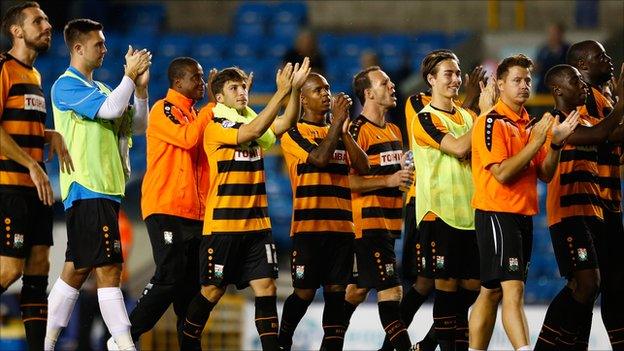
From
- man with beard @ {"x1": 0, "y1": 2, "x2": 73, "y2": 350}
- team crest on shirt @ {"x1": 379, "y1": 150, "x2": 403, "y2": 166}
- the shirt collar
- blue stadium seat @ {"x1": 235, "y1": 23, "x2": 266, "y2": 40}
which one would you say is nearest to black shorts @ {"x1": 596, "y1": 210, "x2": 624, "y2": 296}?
team crest on shirt @ {"x1": 379, "y1": 150, "x2": 403, "y2": 166}

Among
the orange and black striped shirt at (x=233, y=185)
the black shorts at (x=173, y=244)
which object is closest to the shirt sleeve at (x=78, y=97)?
the orange and black striped shirt at (x=233, y=185)

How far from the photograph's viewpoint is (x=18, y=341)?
1155 cm

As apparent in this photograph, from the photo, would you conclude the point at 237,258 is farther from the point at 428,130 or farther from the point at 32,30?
the point at 32,30

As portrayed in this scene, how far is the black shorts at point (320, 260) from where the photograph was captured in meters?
8.30

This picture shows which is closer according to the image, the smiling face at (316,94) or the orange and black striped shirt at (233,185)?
the orange and black striped shirt at (233,185)

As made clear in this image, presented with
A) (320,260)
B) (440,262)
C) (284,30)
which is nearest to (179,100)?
(320,260)

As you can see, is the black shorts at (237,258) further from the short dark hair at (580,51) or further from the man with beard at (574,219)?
the short dark hair at (580,51)

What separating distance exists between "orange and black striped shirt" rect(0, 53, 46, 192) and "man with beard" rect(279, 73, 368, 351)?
191 centimetres

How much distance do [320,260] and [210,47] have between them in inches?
401

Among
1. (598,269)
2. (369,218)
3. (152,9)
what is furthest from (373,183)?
(152,9)

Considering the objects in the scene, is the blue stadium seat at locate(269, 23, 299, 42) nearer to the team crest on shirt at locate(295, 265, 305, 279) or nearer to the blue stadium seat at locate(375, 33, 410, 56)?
the blue stadium seat at locate(375, 33, 410, 56)

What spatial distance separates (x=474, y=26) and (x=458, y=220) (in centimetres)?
1074

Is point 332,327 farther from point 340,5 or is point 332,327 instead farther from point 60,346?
point 340,5

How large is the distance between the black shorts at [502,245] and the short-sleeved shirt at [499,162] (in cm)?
6
